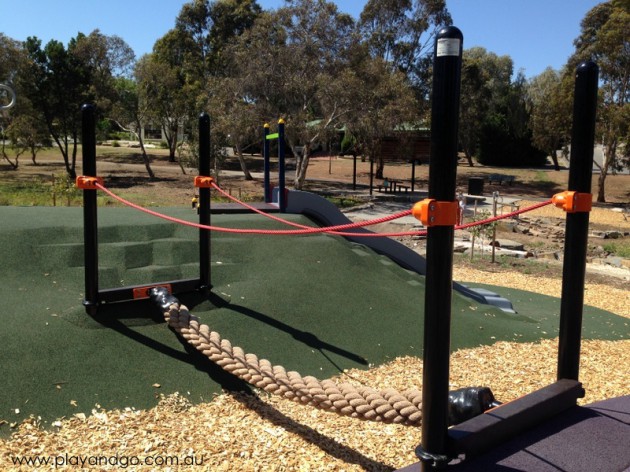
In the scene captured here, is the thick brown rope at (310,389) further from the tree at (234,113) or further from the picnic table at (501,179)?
the picnic table at (501,179)

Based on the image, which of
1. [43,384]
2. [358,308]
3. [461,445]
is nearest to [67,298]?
[43,384]

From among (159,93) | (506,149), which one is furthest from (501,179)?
(159,93)

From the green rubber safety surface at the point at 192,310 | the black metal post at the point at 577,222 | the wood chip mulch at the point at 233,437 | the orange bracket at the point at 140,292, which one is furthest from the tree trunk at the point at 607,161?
the black metal post at the point at 577,222

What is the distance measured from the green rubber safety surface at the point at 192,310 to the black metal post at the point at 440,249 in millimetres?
2193

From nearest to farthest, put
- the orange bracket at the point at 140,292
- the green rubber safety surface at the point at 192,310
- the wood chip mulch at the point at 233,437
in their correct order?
the wood chip mulch at the point at 233,437
the green rubber safety surface at the point at 192,310
the orange bracket at the point at 140,292

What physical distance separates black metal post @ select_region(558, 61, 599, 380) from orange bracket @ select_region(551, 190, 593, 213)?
0.03 m

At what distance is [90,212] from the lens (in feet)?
15.2

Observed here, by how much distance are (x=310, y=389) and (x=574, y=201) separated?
6.13ft

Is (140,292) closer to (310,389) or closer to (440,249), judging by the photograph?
(310,389)

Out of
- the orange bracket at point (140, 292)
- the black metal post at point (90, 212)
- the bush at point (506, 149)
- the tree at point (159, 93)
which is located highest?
the tree at point (159, 93)

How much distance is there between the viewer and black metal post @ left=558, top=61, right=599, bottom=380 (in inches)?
120

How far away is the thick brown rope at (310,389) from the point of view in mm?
3418

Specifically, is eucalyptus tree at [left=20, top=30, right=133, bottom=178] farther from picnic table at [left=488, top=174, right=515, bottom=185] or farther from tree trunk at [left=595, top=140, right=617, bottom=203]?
tree trunk at [left=595, top=140, right=617, bottom=203]

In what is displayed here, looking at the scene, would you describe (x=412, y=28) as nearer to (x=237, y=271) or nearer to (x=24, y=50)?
(x=24, y=50)
